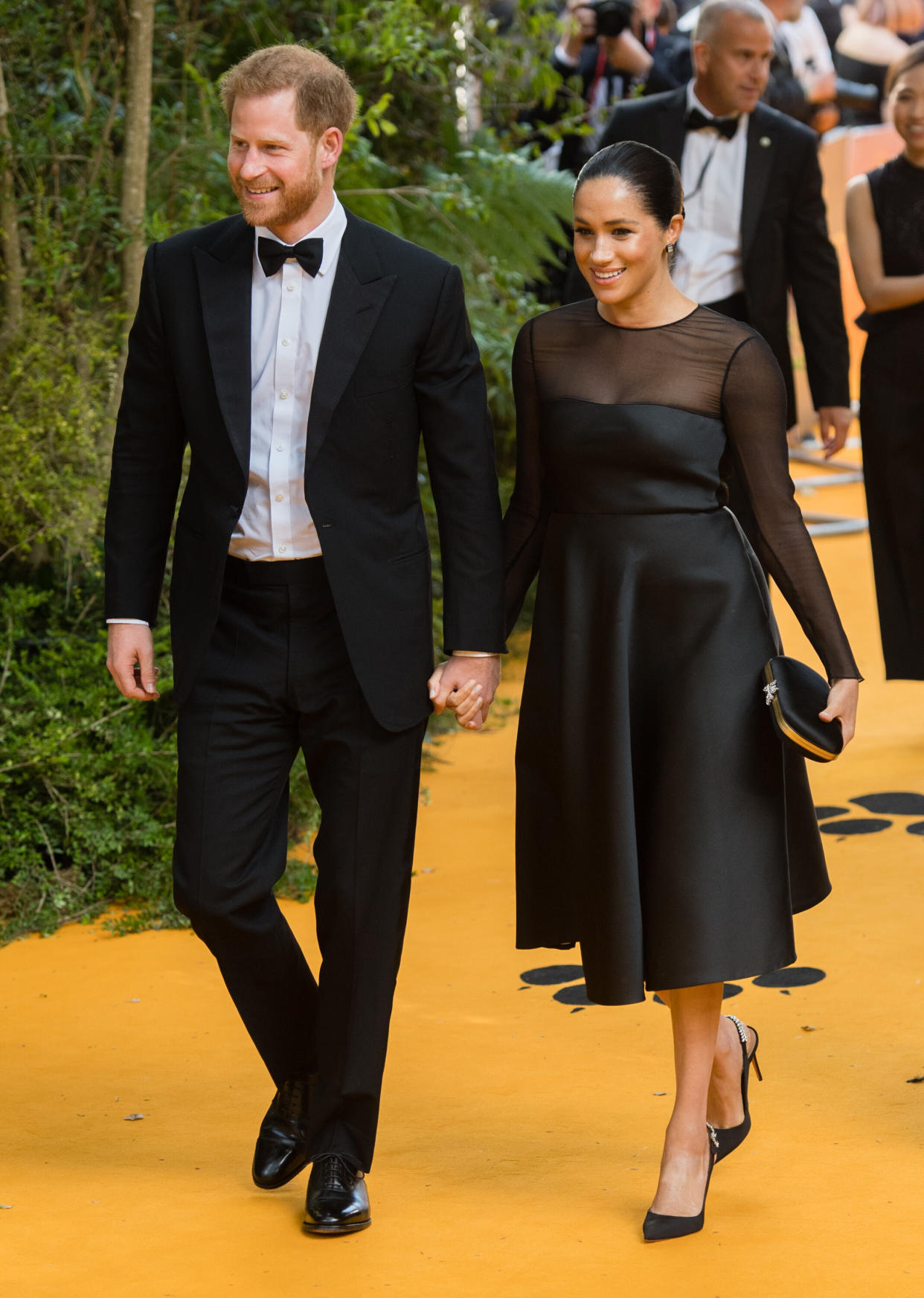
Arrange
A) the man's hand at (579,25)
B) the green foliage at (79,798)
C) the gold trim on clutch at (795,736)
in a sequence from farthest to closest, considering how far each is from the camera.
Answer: the man's hand at (579,25) < the green foliage at (79,798) < the gold trim on clutch at (795,736)

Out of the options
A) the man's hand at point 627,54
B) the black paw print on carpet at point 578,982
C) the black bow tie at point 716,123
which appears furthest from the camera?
the man's hand at point 627,54

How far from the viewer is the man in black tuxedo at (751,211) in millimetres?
4758

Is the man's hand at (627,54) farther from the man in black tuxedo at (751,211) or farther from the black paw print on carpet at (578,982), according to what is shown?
the black paw print on carpet at (578,982)

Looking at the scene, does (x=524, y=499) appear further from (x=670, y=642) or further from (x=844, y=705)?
(x=844, y=705)

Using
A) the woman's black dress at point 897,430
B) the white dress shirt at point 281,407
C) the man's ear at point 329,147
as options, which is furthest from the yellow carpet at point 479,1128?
the man's ear at point 329,147

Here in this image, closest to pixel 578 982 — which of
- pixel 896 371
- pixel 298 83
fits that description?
pixel 298 83

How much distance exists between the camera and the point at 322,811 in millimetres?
2799

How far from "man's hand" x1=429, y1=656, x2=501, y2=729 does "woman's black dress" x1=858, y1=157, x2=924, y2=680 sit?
2.75 meters

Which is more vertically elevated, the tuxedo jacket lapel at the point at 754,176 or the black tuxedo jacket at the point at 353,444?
the tuxedo jacket lapel at the point at 754,176

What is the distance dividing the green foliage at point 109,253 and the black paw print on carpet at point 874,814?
153cm

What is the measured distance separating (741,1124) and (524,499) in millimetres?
1154

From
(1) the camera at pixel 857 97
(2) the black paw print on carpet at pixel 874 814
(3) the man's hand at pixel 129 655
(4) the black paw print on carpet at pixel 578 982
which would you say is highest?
(1) the camera at pixel 857 97

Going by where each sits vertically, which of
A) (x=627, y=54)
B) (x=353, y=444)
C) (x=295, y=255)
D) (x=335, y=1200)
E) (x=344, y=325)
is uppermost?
(x=627, y=54)

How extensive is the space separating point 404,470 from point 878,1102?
1.50m
